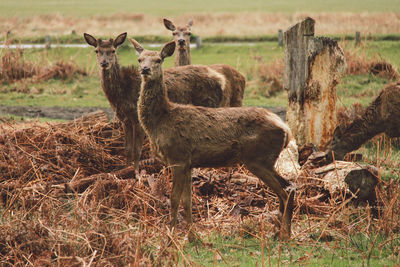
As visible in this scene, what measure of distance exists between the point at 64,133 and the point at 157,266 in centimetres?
503

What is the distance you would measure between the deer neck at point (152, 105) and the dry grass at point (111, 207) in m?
0.82

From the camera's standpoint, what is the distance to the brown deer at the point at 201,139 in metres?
6.50

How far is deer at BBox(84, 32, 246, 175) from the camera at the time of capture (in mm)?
9359

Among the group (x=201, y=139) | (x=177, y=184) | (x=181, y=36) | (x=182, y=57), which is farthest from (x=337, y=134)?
(x=177, y=184)

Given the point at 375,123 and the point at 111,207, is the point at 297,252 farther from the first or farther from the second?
the point at 375,123

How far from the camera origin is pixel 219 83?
32.6 ft

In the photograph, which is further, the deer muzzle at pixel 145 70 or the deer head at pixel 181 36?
the deer head at pixel 181 36

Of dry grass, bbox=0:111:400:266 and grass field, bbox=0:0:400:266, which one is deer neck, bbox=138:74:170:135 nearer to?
dry grass, bbox=0:111:400:266

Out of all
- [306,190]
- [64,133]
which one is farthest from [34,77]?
[306,190]

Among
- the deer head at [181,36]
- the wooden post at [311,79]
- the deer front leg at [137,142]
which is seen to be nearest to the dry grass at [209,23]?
the deer head at [181,36]

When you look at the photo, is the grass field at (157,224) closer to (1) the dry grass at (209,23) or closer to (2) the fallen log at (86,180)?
(2) the fallen log at (86,180)

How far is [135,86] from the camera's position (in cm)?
962

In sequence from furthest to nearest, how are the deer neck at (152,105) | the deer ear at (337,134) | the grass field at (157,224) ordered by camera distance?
the deer ear at (337,134), the deer neck at (152,105), the grass field at (157,224)

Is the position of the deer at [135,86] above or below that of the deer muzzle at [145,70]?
below
